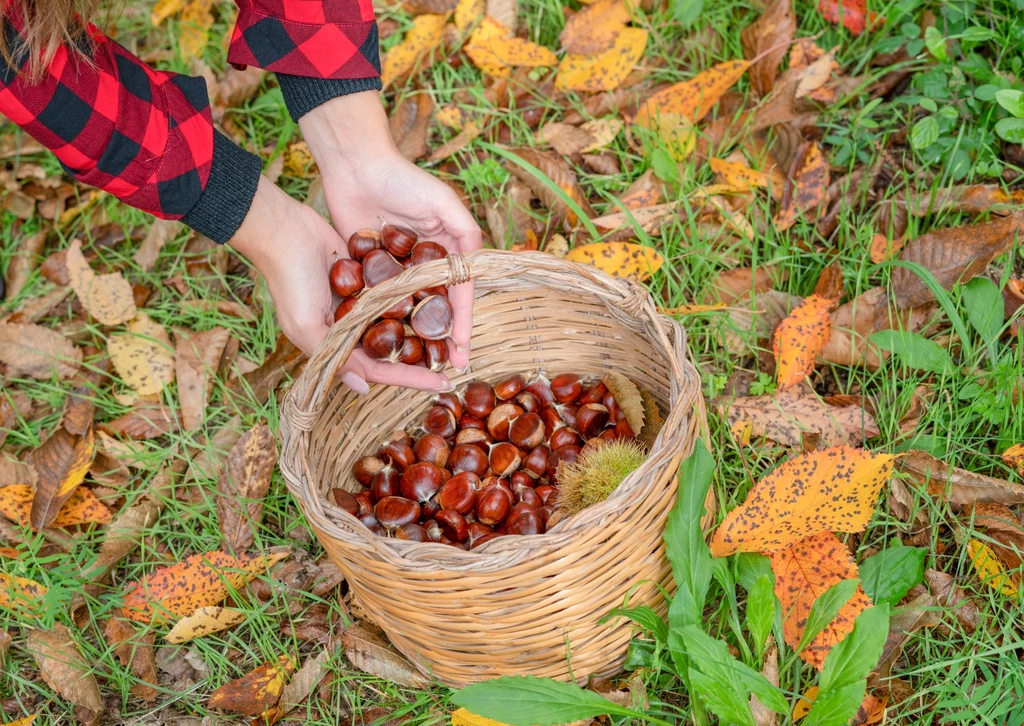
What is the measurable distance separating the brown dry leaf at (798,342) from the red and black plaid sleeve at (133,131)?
122 centimetres

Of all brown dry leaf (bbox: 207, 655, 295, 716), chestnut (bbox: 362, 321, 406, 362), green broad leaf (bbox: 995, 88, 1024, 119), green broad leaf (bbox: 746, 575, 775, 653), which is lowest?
brown dry leaf (bbox: 207, 655, 295, 716)

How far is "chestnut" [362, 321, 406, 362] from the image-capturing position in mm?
1776

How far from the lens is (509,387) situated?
6.65ft

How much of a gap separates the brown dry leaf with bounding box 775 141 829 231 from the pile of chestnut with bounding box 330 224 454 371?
90cm

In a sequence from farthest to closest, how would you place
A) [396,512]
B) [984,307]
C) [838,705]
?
[984,307] < [396,512] < [838,705]

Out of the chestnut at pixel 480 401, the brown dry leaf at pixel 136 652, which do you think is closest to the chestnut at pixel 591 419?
the chestnut at pixel 480 401

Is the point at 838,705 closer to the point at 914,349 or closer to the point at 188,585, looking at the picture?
the point at 914,349

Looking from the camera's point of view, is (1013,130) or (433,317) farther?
(1013,130)

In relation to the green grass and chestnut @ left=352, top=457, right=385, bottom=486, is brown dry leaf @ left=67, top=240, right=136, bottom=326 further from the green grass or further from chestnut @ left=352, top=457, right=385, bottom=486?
chestnut @ left=352, top=457, right=385, bottom=486

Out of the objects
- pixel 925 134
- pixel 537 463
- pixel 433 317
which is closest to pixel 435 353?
pixel 433 317

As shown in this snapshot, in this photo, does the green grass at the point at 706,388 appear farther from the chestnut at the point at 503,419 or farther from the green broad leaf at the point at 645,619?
the chestnut at the point at 503,419

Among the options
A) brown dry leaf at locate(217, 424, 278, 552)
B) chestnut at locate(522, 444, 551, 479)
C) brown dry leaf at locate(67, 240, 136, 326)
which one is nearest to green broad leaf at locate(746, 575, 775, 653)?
chestnut at locate(522, 444, 551, 479)

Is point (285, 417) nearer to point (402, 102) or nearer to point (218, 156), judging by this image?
point (218, 156)

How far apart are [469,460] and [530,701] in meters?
0.62
